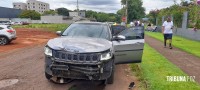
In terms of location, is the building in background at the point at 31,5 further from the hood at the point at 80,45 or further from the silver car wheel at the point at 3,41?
the hood at the point at 80,45

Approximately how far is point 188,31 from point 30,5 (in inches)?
6030

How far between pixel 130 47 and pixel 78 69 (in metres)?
2.31

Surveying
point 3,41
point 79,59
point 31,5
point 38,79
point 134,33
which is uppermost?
point 31,5

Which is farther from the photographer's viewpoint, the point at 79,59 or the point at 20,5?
the point at 20,5

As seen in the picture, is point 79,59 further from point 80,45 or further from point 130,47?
point 130,47

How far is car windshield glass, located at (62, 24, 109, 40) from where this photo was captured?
716cm

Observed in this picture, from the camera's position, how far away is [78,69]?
18.1 ft

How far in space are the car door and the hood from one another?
947mm

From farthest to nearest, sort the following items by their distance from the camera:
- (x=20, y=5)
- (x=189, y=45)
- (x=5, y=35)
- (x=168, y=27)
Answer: (x=20, y=5) → (x=5, y=35) → (x=189, y=45) → (x=168, y=27)

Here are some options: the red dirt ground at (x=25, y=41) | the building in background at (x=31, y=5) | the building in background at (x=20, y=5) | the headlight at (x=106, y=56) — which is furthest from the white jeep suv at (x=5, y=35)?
the building in background at (x=20, y=5)

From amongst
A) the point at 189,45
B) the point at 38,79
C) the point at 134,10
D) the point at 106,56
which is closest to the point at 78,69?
the point at 106,56

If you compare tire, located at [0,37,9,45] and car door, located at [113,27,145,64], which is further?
tire, located at [0,37,9,45]

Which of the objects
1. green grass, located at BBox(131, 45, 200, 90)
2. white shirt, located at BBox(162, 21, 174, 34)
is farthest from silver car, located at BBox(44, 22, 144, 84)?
white shirt, located at BBox(162, 21, 174, 34)

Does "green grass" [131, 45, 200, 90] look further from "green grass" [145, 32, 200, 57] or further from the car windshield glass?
"green grass" [145, 32, 200, 57]
